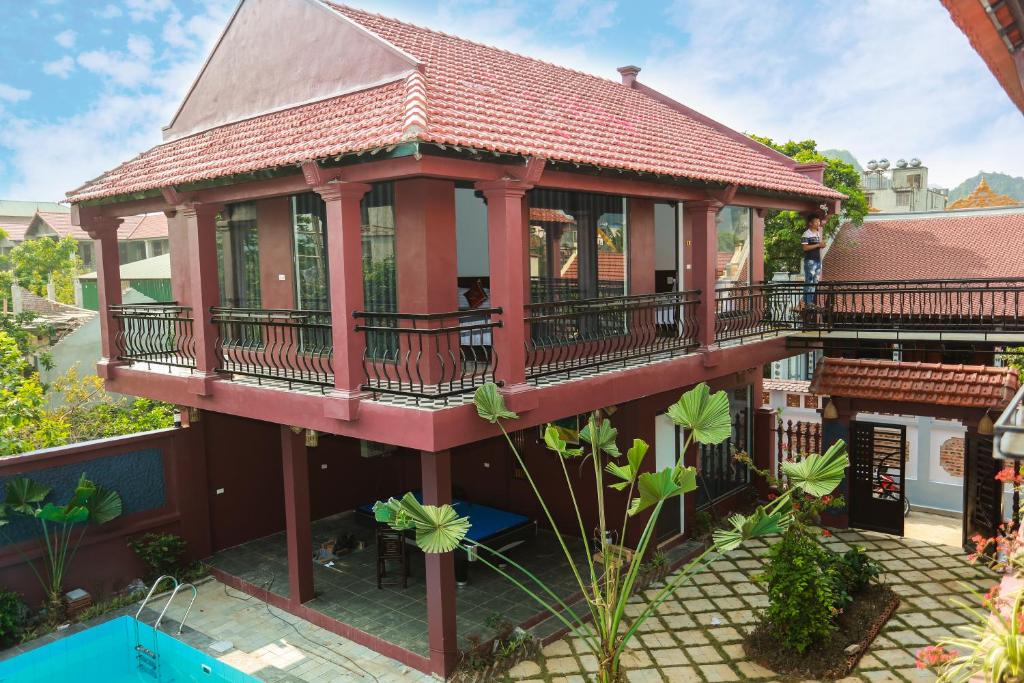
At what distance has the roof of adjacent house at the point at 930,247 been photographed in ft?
59.6

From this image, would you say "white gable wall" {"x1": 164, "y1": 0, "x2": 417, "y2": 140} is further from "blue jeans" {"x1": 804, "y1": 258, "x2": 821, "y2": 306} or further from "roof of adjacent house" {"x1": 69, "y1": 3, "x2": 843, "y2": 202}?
"blue jeans" {"x1": 804, "y1": 258, "x2": 821, "y2": 306}

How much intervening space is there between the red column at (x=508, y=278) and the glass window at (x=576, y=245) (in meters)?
2.30

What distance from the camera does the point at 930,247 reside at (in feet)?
63.1

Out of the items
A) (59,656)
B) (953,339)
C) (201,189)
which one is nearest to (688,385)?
(953,339)

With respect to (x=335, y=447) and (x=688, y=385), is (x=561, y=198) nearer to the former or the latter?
(x=688, y=385)

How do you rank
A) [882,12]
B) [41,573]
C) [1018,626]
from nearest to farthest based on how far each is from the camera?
[1018,626] → [41,573] → [882,12]

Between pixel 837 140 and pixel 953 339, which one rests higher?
pixel 837 140

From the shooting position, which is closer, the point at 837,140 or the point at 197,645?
the point at 197,645

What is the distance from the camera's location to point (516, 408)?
823 cm

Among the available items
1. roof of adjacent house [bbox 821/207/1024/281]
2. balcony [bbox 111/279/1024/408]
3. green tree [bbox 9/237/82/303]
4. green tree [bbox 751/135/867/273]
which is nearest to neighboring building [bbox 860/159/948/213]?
green tree [bbox 751/135/867/273]

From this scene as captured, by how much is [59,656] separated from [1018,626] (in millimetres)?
10272

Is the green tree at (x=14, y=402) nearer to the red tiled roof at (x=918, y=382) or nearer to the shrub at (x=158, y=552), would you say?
the shrub at (x=158, y=552)

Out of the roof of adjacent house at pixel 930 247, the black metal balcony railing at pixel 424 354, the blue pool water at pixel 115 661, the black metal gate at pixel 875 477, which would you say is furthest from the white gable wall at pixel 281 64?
the roof of adjacent house at pixel 930 247

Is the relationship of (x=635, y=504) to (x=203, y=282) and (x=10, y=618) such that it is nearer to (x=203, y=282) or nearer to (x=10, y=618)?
(x=203, y=282)
